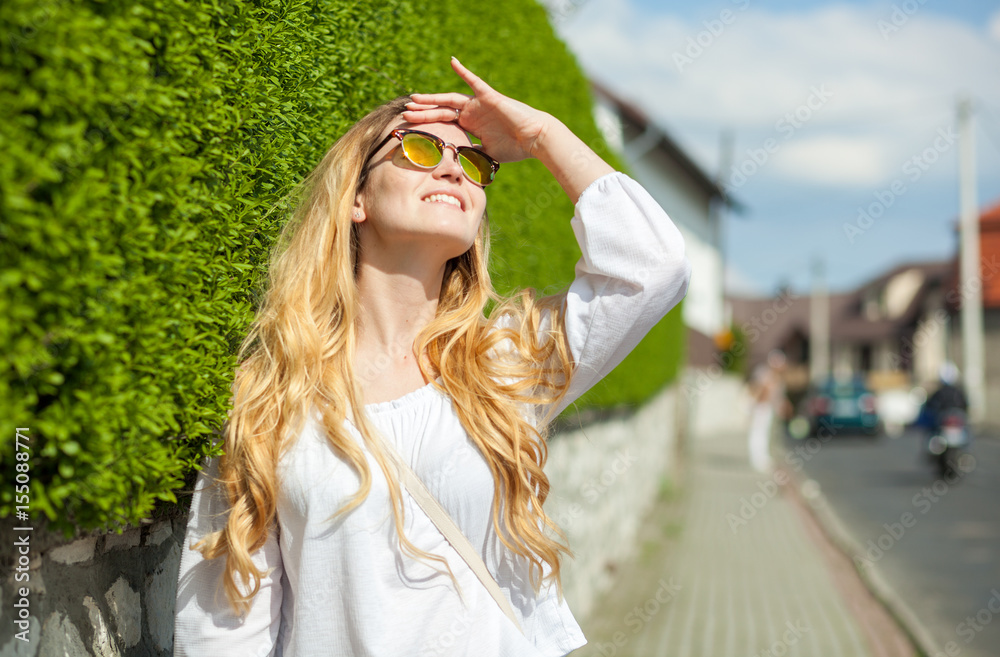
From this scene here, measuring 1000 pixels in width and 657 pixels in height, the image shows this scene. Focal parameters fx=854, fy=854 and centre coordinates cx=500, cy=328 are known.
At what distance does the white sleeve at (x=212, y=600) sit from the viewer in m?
1.89

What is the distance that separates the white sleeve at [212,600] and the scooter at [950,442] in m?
15.0

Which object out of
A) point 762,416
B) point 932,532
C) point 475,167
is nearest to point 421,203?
point 475,167

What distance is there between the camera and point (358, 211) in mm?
2307

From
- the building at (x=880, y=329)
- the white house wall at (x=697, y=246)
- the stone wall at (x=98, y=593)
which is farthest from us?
the building at (x=880, y=329)

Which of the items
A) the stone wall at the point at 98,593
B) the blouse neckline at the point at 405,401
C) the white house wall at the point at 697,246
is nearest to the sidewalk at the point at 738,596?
the stone wall at the point at 98,593

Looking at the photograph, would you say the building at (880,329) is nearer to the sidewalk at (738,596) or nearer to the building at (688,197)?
the building at (688,197)

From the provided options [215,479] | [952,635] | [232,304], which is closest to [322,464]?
[215,479]

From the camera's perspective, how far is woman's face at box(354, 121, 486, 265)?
2146mm

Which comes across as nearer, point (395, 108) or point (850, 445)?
point (395, 108)

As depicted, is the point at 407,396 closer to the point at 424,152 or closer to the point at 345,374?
the point at 345,374

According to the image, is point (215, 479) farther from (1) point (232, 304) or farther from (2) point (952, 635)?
(2) point (952, 635)

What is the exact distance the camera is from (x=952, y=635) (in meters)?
6.23

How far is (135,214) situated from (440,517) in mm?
913

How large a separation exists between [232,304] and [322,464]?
0.47 meters
